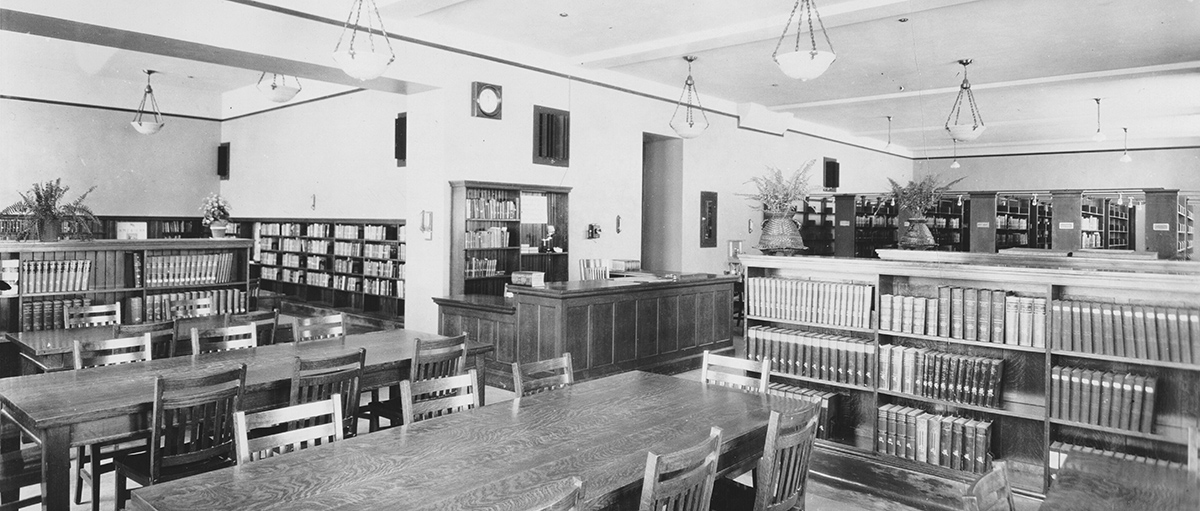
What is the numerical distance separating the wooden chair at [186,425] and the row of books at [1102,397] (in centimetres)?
415

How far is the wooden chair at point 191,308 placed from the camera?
20.3 feet

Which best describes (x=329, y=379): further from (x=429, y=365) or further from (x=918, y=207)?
(x=918, y=207)

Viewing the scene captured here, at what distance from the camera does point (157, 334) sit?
4.70 meters

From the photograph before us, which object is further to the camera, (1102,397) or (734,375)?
(734,375)

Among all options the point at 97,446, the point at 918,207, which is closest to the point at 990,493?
the point at 97,446

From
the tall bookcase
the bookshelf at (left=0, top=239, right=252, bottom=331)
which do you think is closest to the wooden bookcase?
the tall bookcase

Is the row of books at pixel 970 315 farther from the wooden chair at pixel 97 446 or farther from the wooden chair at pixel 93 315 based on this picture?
the wooden chair at pixel 93 315

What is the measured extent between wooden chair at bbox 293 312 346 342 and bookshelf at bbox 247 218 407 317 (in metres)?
3.69

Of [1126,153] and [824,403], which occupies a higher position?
[1126,153]

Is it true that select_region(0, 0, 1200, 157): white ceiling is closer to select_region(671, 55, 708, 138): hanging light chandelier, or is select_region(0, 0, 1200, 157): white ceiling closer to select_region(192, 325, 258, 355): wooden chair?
select_region(671, 55, 708, 138): hanging light chandelier

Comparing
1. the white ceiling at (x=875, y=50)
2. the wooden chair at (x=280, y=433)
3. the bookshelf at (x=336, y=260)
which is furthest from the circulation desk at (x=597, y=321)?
the wooden chair at (x=280, y=433)

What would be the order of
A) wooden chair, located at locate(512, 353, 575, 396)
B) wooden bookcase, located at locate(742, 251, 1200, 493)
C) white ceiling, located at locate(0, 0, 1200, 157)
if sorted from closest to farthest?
1. wooden chair, located at locate(512, 353, 575, 396)
2. wooden bookcase, located at locate(742, 251, 1200, 493)
3. white ceiling, located at locate(0, 0, 1200, 157)

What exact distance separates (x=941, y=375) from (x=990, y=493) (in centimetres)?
223

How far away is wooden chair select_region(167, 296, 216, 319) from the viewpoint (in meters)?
6.19
